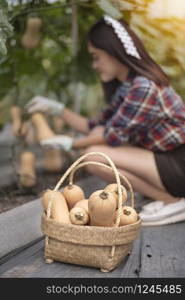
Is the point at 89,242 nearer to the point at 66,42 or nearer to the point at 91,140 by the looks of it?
the point at 91,140

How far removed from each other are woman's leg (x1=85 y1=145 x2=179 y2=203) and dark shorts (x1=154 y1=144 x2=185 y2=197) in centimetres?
3

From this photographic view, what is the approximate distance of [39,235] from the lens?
6.22 feet

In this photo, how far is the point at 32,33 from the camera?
2531 mm

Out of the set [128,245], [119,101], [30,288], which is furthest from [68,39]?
[30,288]

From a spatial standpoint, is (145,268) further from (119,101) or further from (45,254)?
(119,101)

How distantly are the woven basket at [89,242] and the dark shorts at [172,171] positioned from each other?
713 millimetres

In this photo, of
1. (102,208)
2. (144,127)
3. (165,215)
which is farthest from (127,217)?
(144,127)

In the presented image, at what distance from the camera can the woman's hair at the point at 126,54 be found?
7.36 feet

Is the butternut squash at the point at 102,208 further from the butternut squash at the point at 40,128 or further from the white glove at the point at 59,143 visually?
the butternut squash at the point at 40,128

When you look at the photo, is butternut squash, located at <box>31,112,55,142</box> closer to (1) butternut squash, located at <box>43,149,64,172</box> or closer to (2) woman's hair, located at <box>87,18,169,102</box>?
(1) butternut squash, located at <box>43,149,64,172</box>

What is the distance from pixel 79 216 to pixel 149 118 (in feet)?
2.70

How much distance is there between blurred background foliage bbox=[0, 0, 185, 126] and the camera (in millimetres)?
2094

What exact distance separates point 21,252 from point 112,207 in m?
0.43

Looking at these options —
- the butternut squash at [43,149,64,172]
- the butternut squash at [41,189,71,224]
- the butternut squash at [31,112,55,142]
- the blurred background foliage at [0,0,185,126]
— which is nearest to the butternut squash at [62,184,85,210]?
the butternut squash at [41,189,71,224]
